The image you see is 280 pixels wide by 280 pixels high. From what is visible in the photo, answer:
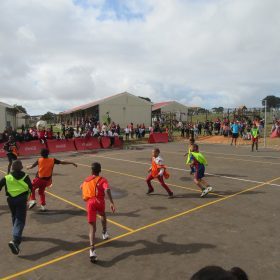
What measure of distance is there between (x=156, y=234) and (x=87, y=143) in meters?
19.6

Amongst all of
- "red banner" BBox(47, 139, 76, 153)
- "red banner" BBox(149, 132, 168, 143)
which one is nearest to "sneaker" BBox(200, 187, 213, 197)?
"red banner" BBox(47, 139, 76, 153)

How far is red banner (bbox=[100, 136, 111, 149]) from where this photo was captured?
26.9 metres

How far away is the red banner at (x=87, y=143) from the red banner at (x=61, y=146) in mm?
428

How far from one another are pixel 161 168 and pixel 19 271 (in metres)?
5.49

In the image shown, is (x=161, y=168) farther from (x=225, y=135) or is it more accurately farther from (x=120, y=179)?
(x=225, y=135)

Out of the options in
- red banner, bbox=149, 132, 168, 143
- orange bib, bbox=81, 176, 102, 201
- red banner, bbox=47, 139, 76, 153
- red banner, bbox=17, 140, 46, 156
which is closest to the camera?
orange bib, bbox=81, 176, 102, 201

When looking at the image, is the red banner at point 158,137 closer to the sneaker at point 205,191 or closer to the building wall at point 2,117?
the sneaker at point 205,191

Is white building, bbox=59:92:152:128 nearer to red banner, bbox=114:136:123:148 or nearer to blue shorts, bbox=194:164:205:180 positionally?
red banner, bbox=114:136:123:148

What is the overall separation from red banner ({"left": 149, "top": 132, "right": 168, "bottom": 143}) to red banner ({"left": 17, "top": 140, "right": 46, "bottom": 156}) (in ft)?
35.1

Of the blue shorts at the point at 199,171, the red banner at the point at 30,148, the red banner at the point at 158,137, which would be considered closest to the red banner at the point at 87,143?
the red banner at the point at 30,148

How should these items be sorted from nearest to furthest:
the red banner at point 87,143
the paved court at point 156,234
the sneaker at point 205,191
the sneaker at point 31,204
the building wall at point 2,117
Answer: the paved court at point 156,234 → the sneaker at point 31,204 → the sneaker at point 205,191 → the red banner at point 87,143 → the building wall at point 2,117

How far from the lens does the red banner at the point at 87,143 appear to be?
2574 cm

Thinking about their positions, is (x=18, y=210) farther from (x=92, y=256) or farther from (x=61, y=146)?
(x=61, y=146)

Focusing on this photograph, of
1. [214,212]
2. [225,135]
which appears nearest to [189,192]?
[214,212]
